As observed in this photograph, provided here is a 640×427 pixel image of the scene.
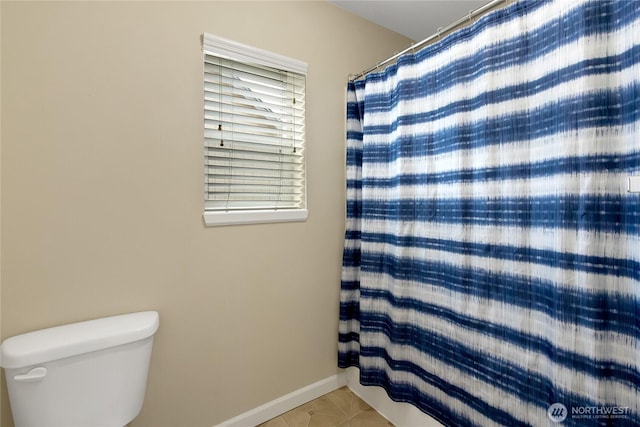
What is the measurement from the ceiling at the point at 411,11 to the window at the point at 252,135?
1.99ft

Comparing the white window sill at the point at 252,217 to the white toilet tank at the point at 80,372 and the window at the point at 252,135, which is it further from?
the white toilet tank at the point at 80,372

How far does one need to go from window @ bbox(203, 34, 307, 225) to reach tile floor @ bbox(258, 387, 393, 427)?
3.66 ft

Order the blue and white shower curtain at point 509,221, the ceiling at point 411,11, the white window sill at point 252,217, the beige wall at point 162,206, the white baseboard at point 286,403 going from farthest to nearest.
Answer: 1. the ceiling at point 411,11
2. the white baseboard at point 286,403
3. the white window sill at point 252,217
4. the beige wall at point 162,206
5. the blue and white shower curtain at point 509,221

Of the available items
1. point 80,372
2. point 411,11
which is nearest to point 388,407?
point 80,372

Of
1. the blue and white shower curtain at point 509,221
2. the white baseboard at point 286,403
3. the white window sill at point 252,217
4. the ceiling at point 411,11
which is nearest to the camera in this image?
the blue and white shower curtain at point 509,221

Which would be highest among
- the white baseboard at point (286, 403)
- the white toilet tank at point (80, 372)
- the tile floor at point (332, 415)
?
the white toilet tank at point (80, 372)

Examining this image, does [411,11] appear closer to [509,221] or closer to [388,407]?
[509,221]

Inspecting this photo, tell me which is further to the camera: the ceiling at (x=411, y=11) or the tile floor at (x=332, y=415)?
the ceiling at (x=411, y=11)

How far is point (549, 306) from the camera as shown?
39.2 inches

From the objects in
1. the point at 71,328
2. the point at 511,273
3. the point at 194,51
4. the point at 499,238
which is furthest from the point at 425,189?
the point at 71,328

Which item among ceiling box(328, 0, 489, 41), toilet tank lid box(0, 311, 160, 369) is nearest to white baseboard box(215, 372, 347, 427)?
toilet tank lid box(0, 311, 160, 369)

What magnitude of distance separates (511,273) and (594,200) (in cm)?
36

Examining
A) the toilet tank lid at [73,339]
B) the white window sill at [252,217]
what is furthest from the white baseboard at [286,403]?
the white window sill at [252,217]

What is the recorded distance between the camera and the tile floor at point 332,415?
1591mm
